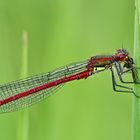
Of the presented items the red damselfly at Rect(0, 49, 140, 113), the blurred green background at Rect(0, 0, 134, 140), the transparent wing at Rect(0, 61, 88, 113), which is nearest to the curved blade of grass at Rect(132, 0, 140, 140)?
the blurred green background at Rect(0, 0, 134, 140)

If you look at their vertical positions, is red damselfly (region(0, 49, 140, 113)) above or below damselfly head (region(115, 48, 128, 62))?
below

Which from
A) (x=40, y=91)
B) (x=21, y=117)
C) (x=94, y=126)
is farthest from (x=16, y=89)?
(x=21, y=117)

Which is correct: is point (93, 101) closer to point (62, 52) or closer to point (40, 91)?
point (62, 52)

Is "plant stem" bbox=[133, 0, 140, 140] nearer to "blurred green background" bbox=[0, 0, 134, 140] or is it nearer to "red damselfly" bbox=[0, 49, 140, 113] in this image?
"blurred green background" bbox=[0, 0, 134, 140]

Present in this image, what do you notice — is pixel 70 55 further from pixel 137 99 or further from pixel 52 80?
pixel 137 99

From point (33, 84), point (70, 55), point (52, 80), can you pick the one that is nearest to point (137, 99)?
point (70, 55)

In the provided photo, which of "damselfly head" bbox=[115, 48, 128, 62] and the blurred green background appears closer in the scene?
the blurred green background

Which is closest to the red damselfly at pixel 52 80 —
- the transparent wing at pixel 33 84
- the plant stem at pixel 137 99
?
the transparent wing at pixel 33 84

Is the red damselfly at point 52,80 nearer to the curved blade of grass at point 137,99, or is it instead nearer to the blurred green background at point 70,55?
the blurred green background at point 70,55
